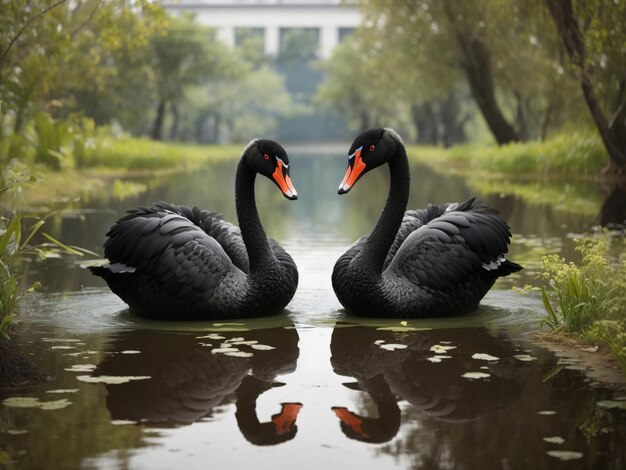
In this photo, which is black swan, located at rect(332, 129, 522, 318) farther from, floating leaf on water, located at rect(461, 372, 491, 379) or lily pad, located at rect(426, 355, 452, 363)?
floating leaf on water, located at rect(461, 372, 491, 379)

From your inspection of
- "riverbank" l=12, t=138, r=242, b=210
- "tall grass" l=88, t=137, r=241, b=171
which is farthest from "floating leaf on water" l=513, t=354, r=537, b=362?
"tall grass" l=88, t=137, r=241, b=171

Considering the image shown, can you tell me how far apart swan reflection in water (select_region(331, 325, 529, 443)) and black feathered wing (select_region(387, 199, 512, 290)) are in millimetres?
540

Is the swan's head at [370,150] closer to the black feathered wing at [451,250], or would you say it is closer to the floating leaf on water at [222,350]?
the black feathered wing at [451,250]

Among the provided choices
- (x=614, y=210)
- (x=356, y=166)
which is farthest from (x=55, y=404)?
(x=614, y=210)

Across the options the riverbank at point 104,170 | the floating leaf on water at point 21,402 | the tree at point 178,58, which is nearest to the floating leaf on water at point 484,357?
the floating leaf on water at point 21,402

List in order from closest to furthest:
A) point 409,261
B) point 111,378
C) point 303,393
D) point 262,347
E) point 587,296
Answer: point 303,393
point 111,378
point 262,347
point 587,296
point 409,261

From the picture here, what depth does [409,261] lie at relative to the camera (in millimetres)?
7773

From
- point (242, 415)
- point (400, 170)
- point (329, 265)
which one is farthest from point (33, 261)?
point (242, 415)

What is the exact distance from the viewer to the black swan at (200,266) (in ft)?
24.3

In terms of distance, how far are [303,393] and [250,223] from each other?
8.17 ft

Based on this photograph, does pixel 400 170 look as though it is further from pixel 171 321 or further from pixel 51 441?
pixel 51 441

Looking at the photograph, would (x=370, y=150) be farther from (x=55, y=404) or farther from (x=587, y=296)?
(x=55, y=404)

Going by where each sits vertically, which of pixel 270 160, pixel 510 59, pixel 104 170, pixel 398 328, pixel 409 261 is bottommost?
pixel 398 328

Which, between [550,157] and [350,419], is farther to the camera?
[550,157]
